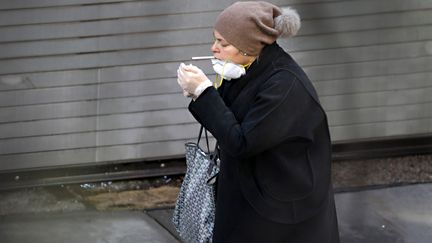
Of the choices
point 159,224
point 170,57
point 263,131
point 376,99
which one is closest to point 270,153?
point 263,131

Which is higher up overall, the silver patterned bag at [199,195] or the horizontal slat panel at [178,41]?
the horizontal slat panel at [178,41]

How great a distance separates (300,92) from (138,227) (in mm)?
2519

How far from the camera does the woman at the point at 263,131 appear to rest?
2.60 meters

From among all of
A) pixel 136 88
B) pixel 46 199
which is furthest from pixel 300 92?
pixel 46 199

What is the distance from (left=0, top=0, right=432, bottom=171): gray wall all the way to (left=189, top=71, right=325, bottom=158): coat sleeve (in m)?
2.70

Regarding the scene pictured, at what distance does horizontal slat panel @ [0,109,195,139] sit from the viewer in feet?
17.0

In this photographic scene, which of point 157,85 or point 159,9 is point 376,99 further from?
point 159,9

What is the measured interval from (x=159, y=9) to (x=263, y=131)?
9.56 feet

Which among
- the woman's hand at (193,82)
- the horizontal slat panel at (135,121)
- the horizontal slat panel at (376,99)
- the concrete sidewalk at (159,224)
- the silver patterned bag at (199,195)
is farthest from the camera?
the horizontal slat panel at (376,99)

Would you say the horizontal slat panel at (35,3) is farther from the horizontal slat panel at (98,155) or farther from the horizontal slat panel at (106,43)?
the horizontal slat panel at (98,155)

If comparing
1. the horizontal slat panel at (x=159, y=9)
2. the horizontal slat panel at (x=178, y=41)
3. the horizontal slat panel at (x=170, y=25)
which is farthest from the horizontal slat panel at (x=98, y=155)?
the horizontal slat panel at (x=159, y=9)

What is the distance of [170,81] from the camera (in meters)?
5.40

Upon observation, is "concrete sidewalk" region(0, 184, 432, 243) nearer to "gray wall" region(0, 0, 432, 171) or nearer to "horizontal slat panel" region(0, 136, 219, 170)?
"horizontal slat panel" region(0, 136, 219, 170)

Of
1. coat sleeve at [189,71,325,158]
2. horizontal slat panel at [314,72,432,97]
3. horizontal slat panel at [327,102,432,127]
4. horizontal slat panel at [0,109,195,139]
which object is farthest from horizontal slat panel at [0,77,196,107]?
coat sleeve at [189,71,325,158]
